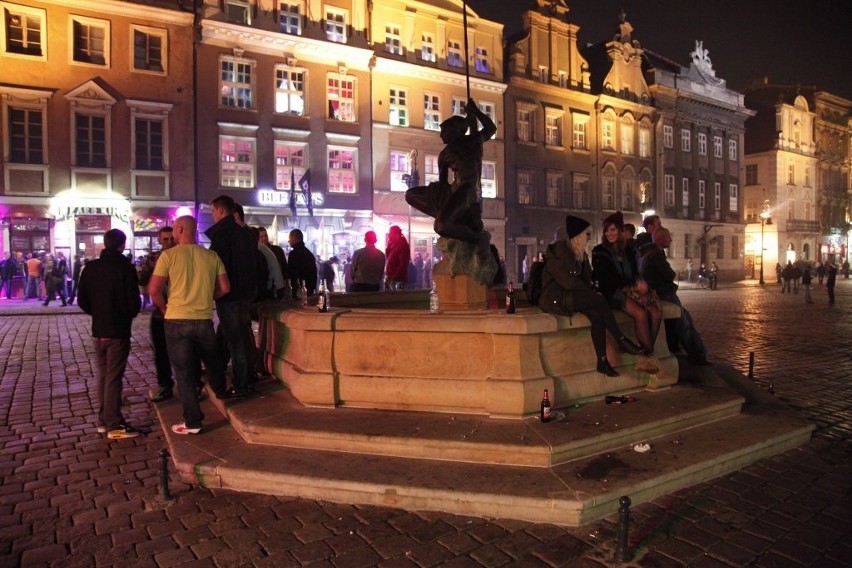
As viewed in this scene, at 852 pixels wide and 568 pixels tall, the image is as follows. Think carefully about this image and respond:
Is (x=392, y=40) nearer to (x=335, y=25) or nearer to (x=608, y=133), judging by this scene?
(x=335, y=25)

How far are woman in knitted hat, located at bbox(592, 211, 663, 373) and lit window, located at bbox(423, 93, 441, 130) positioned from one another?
2747 cm

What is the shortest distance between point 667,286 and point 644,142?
40193 millimetres

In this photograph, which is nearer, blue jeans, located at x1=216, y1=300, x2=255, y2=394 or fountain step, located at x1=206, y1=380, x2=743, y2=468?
fountain step, located at x1=206, y1=380, x2=743, y2=468

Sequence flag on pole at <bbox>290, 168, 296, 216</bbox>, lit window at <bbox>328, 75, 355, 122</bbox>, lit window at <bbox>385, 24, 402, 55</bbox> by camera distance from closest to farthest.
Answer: flag on pole at <bbox>290, 168, 296, 216</bbox> < lit window at <bbox>328, 75, 355, 122</bbox> < lit window at <bbox>385, 24, 402, 55</bbox>

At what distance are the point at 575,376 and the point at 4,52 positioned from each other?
27.0 metres

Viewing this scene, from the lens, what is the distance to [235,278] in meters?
6.30

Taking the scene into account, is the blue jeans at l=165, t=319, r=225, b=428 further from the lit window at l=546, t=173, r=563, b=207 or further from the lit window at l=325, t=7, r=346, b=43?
the lit window at l=546, t=173, r=563, b=207

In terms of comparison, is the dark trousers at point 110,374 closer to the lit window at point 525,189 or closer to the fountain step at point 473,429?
the fountain step at point 473,429

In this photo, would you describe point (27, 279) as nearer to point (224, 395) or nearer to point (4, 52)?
point (4, 52)

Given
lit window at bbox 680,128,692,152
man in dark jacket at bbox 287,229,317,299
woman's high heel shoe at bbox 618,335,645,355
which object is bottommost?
woman's high heel shoe at bbox 618,335,645,355

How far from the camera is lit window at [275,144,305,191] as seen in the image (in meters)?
29.2

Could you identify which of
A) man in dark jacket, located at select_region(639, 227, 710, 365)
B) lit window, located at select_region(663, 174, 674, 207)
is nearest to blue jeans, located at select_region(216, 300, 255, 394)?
man in dark jacket, located at select_region(639, 227, 710, 365)

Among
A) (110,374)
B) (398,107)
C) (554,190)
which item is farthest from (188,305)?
(554,190)

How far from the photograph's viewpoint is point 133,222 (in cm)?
2561
